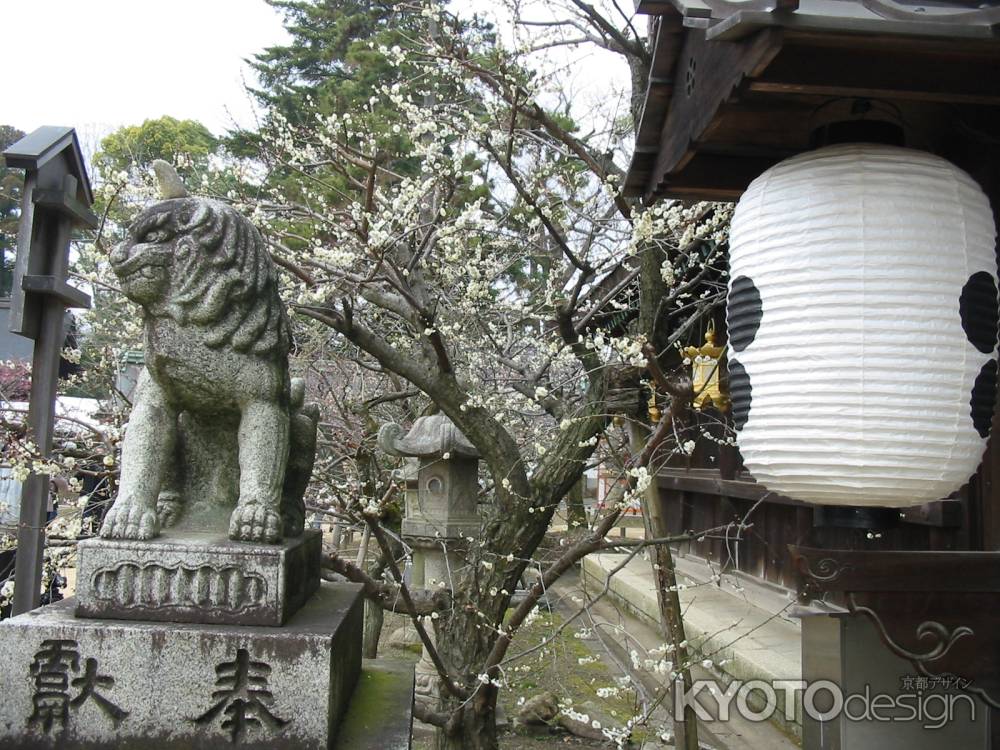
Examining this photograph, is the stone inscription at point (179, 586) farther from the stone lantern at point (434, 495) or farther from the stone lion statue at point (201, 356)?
the stone lantern at point (434, 495)

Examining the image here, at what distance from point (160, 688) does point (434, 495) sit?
18.4 feet

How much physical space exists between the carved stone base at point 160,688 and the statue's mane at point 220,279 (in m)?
1.16

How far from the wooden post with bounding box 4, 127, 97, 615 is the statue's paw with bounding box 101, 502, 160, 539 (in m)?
1.70

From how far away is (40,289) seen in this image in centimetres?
416

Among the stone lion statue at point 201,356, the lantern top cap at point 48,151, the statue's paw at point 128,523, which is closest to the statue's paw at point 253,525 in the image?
the stone lion statue at point 201,356

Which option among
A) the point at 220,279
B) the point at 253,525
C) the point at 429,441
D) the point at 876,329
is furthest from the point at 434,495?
the point at 876,329

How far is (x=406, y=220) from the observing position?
19.3 feet

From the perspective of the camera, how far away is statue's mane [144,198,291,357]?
295 centimetres

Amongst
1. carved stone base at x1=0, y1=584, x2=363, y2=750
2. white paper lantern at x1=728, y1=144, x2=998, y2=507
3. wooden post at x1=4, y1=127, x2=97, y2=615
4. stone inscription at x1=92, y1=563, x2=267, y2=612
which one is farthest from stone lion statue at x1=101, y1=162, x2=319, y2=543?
white paper lantern at x1=728, y1=144, x2=998, y2=507

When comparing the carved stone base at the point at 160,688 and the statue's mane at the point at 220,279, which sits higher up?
the statue's mane at the point at 220,279

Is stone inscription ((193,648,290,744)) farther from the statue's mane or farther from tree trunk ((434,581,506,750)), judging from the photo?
tree trunk ((434,581,506,750))

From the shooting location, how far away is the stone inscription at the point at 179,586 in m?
2.77

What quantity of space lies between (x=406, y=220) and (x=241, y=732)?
162 inches

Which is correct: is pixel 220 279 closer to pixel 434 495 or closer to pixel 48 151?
pixel 48 151
